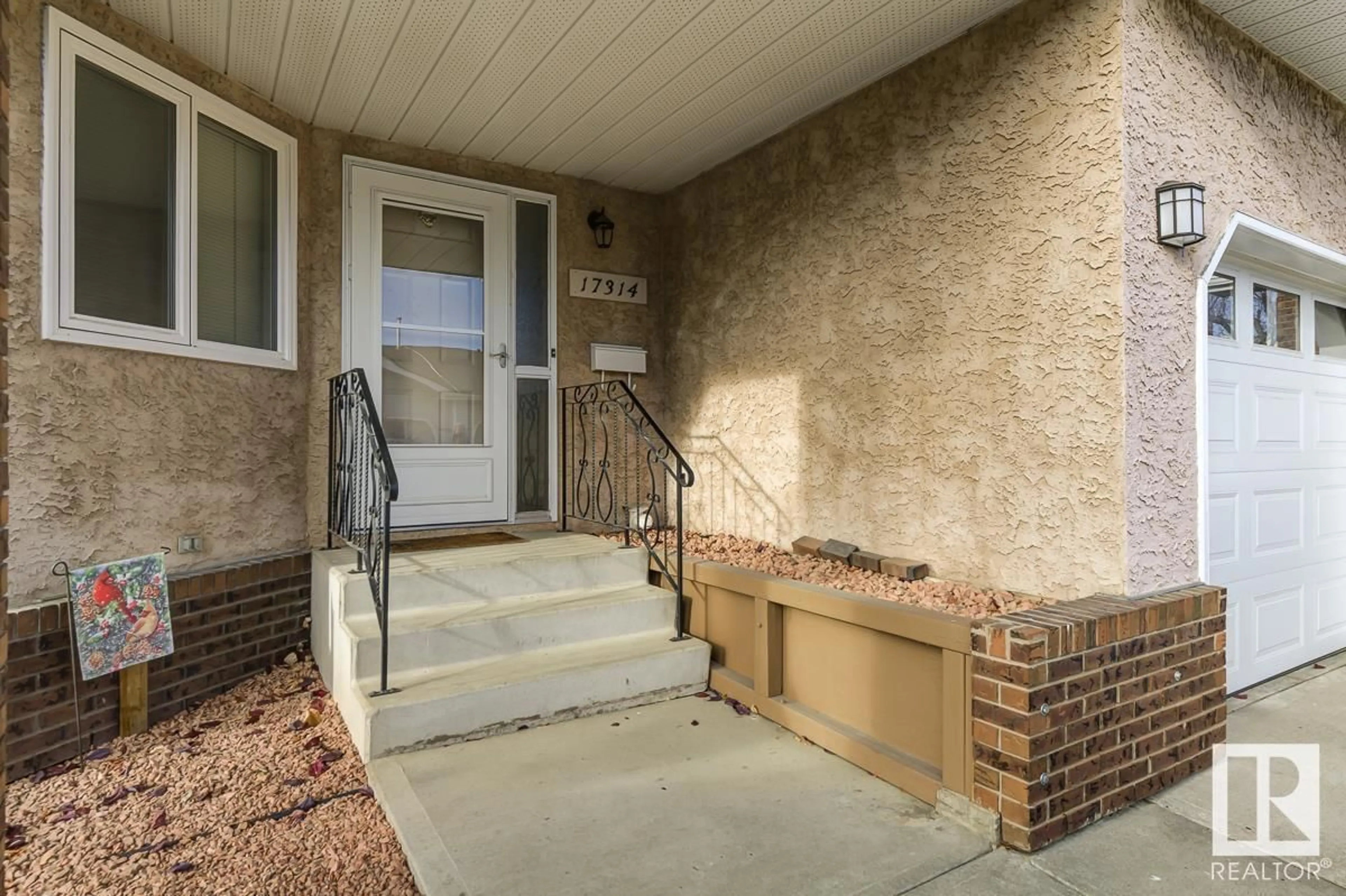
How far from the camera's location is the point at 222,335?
3.36 metres

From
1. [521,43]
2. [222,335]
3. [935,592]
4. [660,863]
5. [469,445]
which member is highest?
[521,43]

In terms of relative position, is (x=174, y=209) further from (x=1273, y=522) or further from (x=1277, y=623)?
(x=1277, y=623)

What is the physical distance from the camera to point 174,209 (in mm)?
3105

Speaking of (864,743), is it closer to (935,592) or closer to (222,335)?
(935,592)

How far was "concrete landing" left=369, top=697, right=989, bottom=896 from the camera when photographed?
200cm

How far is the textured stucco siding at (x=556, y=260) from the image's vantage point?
383 centimetres

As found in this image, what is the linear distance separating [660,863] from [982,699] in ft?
3.55

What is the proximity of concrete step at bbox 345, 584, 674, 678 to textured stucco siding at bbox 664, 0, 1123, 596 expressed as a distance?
3.15 ft

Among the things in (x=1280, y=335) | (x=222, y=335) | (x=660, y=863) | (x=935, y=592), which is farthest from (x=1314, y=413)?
(x=222, y=335)

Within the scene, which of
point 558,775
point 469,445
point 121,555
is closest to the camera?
point 558,775

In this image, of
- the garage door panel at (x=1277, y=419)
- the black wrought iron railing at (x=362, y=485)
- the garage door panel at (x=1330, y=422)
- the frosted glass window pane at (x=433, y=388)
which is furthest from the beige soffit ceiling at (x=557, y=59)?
the garage door panel at (x=1330, y=422)

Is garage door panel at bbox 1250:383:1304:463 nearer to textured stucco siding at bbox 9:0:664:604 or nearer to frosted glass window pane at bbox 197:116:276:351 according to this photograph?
textured stucco siding at bbox 9:0:664:604

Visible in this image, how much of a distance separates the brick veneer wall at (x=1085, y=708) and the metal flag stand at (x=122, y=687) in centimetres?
310

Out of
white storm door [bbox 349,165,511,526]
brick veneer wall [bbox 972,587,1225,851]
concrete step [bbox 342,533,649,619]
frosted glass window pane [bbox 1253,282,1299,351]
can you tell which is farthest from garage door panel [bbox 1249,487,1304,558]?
white storm door [bbox 349,165,511,526]
